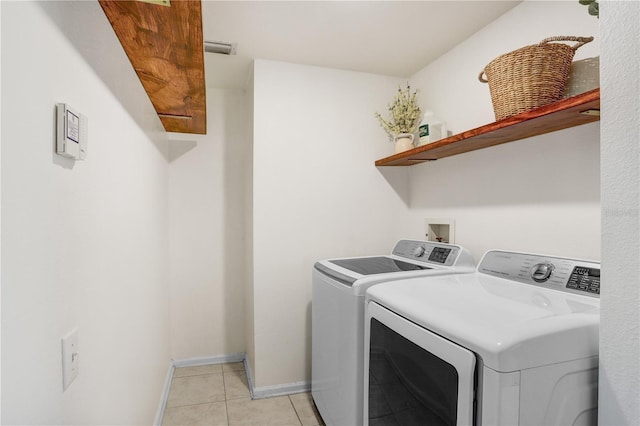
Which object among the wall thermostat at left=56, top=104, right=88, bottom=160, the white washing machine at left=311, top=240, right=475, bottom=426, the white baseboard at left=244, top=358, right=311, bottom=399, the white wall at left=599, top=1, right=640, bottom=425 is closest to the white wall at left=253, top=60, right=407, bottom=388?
the white baseboard at left=244, top=358, right=311, bottom=399

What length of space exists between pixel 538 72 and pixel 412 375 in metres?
1.22

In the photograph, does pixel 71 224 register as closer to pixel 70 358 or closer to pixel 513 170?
pixel 70 358

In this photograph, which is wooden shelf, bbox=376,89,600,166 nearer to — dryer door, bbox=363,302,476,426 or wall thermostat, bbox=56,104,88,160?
dryer door, bbox=363,302,476,426

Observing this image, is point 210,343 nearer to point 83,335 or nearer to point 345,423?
point 345,423

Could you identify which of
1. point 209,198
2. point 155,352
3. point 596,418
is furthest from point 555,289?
point 209,198

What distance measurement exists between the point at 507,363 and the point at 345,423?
1.10 meters

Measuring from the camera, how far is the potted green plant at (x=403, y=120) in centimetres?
229

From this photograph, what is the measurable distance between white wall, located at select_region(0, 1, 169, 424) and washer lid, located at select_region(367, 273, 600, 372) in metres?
0.93

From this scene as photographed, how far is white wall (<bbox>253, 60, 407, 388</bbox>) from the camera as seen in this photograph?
2.31 meters

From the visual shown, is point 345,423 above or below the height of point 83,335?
below

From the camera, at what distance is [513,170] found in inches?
67.6

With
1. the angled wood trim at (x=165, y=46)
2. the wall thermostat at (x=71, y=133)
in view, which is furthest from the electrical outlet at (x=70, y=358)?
the angled wood trim at (x=165, y=46)

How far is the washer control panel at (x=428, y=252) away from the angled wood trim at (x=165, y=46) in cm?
151

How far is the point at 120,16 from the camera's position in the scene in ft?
3.39
